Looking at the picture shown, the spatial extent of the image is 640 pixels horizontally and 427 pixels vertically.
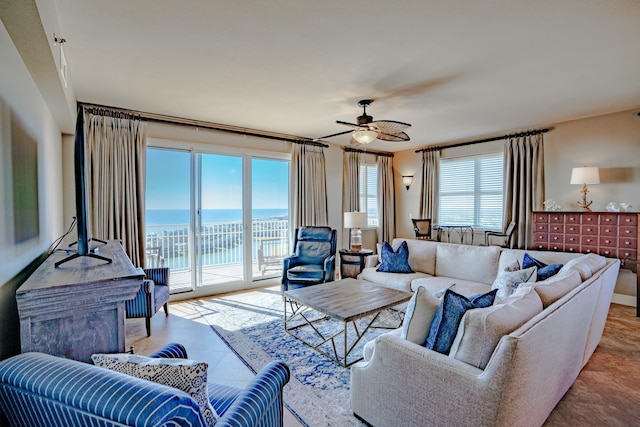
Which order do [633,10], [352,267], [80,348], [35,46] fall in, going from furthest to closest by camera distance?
[352,267]
[633,10]
[35,46]
[80,348]

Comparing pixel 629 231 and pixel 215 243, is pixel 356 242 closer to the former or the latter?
pixel 215 243

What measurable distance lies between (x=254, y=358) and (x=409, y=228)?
4920mm

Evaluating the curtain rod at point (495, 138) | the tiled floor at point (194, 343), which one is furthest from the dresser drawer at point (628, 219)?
the tiled floor at point (194, 343)

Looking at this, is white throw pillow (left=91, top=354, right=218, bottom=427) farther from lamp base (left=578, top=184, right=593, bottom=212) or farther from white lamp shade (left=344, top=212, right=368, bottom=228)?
lamp base (left=578, top=184, right=593, bottom=212)

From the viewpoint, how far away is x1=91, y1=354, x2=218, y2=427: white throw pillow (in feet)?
3.09

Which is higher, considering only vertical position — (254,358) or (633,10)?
(633,10)

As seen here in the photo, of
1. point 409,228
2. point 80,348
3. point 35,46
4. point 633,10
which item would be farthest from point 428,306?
point 409,228

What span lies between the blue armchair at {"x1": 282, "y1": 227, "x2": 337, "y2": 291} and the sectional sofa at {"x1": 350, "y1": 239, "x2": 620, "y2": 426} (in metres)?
2.23

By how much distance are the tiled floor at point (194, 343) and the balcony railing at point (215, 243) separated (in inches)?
43.0

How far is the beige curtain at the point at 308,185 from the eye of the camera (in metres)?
5.48

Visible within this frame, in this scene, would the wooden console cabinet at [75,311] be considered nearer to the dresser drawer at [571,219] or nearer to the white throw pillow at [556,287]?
the white throw pillow at [556,287]

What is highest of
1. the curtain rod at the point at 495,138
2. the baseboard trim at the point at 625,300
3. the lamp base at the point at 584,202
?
the curtain rod at the point at 495,138

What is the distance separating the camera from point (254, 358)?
108 inches

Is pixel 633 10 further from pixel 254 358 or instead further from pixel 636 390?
pixel 254 358
